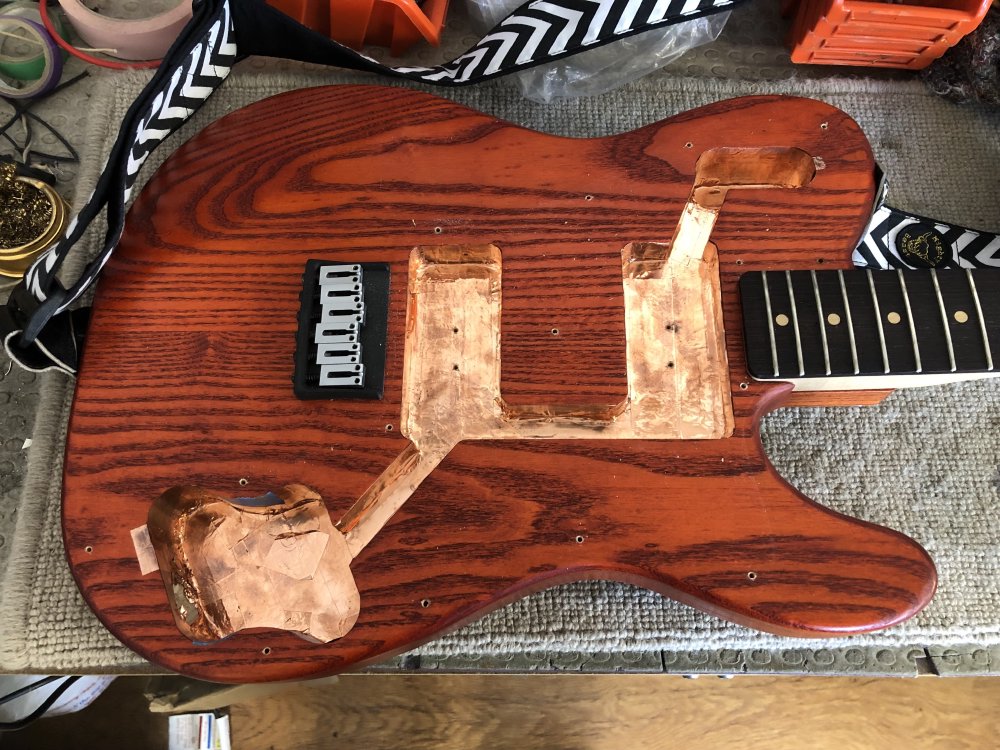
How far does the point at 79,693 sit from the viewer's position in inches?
38.2

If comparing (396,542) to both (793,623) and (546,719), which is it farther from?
(546,719)

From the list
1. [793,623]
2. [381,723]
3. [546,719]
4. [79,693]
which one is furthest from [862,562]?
[79,693]

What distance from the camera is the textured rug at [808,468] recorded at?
0.81m

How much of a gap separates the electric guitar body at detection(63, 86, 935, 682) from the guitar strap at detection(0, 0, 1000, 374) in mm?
39

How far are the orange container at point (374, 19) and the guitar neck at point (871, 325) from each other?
51cm

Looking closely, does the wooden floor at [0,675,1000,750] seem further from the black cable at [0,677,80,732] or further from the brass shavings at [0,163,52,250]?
the brass shavings at [0,163,52,250]

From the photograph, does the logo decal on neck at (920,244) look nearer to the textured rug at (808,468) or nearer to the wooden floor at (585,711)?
the textured rug at (808,468)

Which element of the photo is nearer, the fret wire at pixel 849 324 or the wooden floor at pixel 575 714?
the fret wire at pixel 849 324

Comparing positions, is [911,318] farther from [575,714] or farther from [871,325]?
[575,714]

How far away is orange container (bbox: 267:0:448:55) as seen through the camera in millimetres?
917

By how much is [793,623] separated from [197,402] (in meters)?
0.56

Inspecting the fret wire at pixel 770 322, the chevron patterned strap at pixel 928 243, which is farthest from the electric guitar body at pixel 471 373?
the chevron patterned strap at pixel 928 243

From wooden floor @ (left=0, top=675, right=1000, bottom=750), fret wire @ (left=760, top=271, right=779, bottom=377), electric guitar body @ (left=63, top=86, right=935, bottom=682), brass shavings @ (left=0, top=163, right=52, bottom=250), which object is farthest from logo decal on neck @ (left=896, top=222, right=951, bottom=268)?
→ brass shavings @ (left=0, top=163, right=52, bottom=250)

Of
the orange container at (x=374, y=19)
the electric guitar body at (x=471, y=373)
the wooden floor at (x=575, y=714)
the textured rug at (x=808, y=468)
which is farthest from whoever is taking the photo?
the wooden floor at (x=575, y=714)
